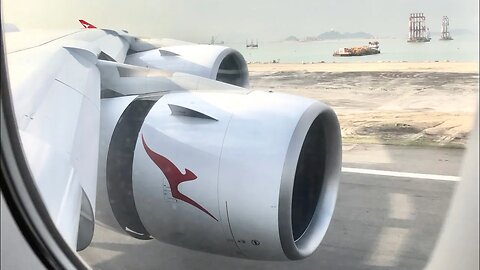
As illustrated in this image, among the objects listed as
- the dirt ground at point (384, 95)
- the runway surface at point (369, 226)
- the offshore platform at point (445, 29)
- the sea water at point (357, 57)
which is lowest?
the runway surface at point (369, 226)

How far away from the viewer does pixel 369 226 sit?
48.8 inches

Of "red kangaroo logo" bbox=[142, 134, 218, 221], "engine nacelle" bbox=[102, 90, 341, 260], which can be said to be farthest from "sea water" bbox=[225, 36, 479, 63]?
"red kangaroo logo" bbox=[142, 134, 218, 221]

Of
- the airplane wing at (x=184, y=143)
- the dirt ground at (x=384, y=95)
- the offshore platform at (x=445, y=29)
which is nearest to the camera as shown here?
the offshore platform at (x=445, y=29)

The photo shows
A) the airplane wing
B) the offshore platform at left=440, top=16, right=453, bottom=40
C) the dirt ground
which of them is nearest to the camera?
the offshore platform at left=440, top=16, right=453, bottom=40

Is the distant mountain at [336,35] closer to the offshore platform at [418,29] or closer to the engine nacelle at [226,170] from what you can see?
the offshore platform at [418,29]

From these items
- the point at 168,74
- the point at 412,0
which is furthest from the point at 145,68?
the point at 412,0

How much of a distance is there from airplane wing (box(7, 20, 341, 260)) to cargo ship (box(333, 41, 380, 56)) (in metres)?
0.20

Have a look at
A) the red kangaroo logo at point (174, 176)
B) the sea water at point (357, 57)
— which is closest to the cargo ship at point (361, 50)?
the sea water at point (357, 57)

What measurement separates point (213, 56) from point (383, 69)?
41 centimetres

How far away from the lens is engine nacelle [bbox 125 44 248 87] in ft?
3.88

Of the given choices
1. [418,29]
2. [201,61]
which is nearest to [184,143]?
[201,61]

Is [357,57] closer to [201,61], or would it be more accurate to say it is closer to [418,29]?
[418,29]

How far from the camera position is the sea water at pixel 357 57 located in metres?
0.84

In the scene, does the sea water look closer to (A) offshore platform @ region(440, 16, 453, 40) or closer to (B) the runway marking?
(A) offshore platform @ region(440, 16, 453, 40)
